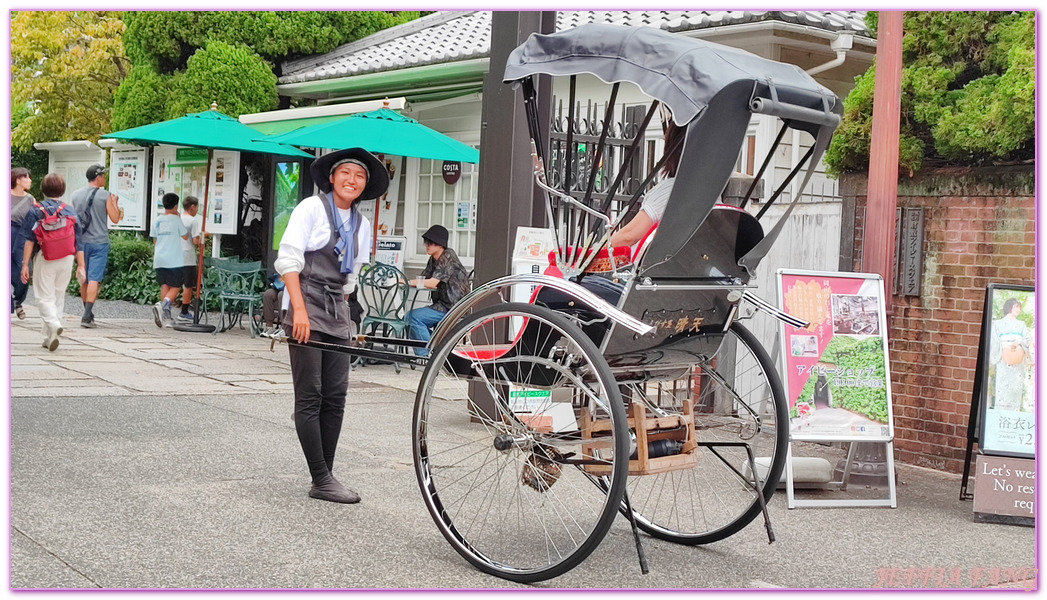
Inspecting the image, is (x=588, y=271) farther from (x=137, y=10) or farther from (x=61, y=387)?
(x=137, y=10)

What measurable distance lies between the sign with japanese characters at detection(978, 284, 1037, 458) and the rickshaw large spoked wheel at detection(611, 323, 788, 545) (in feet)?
3.75

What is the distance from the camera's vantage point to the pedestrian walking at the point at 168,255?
515 inches

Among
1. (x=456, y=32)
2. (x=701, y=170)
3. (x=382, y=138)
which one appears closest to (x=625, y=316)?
(x=701, y=170)

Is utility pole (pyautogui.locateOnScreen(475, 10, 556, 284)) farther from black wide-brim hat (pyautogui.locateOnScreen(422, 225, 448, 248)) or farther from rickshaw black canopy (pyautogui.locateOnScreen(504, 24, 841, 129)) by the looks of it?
rickshaw black canopy (pyautogui.locateOnScreen(504, 24, 841, 129))

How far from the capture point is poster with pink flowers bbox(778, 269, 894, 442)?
6.15 metres

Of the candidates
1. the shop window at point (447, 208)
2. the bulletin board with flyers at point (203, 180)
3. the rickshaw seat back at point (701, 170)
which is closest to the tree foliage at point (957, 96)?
the rickshaw seat back at point (701, 170)

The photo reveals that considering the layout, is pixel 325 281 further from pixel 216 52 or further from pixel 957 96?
pixel 216 52

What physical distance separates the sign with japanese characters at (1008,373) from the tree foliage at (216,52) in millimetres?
11262

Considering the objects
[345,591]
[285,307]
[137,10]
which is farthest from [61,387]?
[137,10]

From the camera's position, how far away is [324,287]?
18.5ft

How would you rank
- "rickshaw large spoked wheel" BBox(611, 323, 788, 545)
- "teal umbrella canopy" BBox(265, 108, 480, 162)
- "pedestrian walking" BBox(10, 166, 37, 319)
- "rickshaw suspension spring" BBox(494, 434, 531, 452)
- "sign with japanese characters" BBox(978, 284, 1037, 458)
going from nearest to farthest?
"rickshaw suspension spring" BBox(494, 434, 531, 452), "rickshaw large spoked wheel" BBox(611, 323, 788, 545), "sign with japanese characters" BBox(978, 284, 1037, 458), "pedestrian walking" BBox(10, 166, 37, 319), "teal umbrella canopy" BBox(265, 108, 480, 162)

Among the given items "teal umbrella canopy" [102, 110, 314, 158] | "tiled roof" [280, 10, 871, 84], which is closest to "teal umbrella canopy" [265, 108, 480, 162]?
"teal umbrella canopy" [102, 110, 314, 158]

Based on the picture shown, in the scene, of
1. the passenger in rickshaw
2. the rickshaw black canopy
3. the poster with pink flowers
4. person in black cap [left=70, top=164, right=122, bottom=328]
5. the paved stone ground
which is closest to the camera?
the rickshaw black canopy

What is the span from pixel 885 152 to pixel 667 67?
9.11ft
